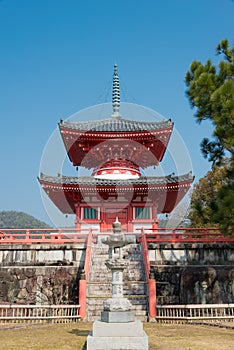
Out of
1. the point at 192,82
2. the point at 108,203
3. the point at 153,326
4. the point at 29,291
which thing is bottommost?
the point at 153,326

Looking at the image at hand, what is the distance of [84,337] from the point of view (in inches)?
404

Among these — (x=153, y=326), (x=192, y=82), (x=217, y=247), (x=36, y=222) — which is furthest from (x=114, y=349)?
(x=36, y=222)

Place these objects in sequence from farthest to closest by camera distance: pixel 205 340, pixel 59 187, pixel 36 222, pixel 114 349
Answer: pixel 36 222 → pixel 59 187 → pixel 205 340 → pixel 114 349

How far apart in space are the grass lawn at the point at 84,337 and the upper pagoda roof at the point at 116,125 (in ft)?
50.5

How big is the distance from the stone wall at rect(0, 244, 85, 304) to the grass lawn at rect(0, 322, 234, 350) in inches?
146

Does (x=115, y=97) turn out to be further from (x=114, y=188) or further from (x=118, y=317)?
(x=118, y=317)

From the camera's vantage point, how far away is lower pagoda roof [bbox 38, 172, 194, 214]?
2327 cm

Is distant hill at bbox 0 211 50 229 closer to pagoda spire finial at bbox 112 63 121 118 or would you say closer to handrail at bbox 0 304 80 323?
pagoda spire finial at bbox 112 63 121 118

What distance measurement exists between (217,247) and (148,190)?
6.48 meters

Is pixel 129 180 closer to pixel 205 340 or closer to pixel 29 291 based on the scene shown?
pixel 29 291

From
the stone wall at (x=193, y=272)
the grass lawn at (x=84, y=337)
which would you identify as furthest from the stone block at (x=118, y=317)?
the stone wall at (x=193, y=272)

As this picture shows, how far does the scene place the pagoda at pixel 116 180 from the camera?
23.5 meters

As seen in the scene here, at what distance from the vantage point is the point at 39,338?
33.4 feet

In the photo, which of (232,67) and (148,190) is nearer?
(232,67)
